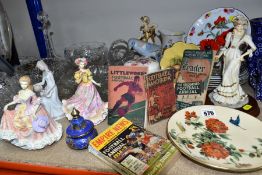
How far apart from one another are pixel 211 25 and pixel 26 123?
28.6 inches

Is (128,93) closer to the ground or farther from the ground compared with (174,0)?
closer to the ground

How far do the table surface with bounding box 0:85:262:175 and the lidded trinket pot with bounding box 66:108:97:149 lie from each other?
0.03m

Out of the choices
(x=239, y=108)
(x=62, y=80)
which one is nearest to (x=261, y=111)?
(x=239, y=108)

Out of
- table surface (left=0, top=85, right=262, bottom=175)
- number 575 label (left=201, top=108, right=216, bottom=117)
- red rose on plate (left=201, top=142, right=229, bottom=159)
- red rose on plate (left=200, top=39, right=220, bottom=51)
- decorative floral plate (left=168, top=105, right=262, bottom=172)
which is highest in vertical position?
red rose on plate (left=200, top=39, right=220, bottom=51)

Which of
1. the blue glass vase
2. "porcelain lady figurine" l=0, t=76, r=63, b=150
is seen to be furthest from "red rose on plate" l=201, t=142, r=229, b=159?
"porcelain lady figurine" l=0, t=76, r=63, b=150

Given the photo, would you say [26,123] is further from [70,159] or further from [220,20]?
[220,20]

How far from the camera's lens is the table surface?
637 millimetres

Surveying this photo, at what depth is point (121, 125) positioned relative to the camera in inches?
29.0

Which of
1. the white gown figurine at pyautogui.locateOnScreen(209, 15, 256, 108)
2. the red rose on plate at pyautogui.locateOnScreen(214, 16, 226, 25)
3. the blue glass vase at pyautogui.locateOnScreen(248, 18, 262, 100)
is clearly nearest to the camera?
the white gown figurine at pyautogui.locateOnScreen(209, 15, 256, 108)

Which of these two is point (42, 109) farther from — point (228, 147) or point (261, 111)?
point (261, 111)

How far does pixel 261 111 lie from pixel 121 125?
0.43 metres

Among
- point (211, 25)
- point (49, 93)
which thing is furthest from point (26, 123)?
point (211, 25)

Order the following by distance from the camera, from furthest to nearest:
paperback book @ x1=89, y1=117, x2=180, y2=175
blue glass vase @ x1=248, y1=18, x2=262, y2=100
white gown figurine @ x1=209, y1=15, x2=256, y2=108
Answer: blue glass vase @ x1=248, y1=18, x2=262, y2=100 < white gown figurine @ x1=209, y1=15, x2=256, y2=108 < paperback book @ x1=89, y1=117, x2=180, y2=175

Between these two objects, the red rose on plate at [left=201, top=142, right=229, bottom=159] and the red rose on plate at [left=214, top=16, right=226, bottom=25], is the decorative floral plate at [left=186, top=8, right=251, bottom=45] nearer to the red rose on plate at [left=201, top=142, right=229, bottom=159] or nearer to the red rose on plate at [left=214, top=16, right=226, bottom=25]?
the red rose on plate at [left=214, top=16, right=226, bottom=25]
